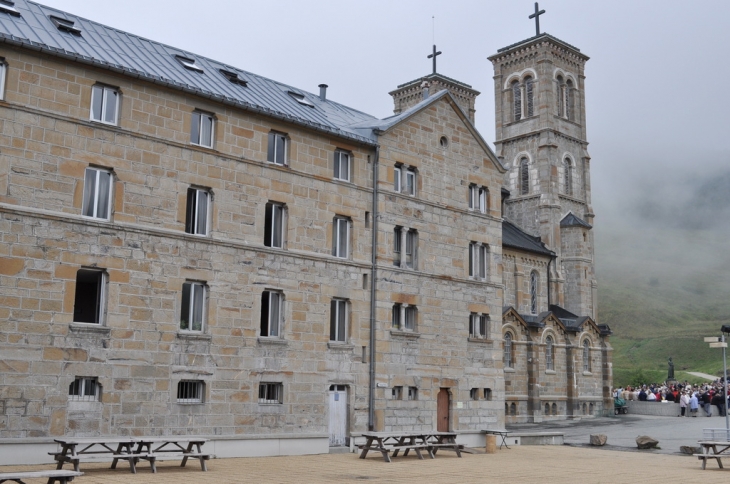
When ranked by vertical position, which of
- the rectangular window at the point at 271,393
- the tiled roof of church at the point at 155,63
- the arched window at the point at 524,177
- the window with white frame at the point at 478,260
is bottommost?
the rectangular window at the point at 271,393

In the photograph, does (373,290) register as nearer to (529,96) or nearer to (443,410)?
(443,410)

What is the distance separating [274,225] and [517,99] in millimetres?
47220

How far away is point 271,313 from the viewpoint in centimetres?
2664

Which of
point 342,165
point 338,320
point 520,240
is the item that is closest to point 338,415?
point 338,320

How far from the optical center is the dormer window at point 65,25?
2442 centimetres

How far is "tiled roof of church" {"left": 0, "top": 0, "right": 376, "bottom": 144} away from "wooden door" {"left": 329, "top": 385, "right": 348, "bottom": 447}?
9279mm

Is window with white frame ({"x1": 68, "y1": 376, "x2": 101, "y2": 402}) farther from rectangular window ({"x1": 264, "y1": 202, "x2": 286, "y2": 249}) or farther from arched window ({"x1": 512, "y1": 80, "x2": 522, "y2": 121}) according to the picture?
arched window ({"x1": 512, "y1": 80, "x2": 522, "y2": 121})

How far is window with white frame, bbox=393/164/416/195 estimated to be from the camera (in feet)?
103

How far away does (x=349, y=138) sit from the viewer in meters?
29.3

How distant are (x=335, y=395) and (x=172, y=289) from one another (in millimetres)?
7520

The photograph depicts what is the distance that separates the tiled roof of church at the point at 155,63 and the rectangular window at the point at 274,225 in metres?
3.09

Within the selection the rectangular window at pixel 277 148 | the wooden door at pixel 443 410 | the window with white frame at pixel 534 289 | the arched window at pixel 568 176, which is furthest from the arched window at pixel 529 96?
the rectangular window at pixel 277 148

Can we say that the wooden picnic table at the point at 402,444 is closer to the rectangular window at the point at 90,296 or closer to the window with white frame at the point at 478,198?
the rectangular window at the point at 90,296

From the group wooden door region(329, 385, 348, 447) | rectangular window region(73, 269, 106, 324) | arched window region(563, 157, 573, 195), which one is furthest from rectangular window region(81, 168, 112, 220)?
arched window region(563, 157, 573, 195)
